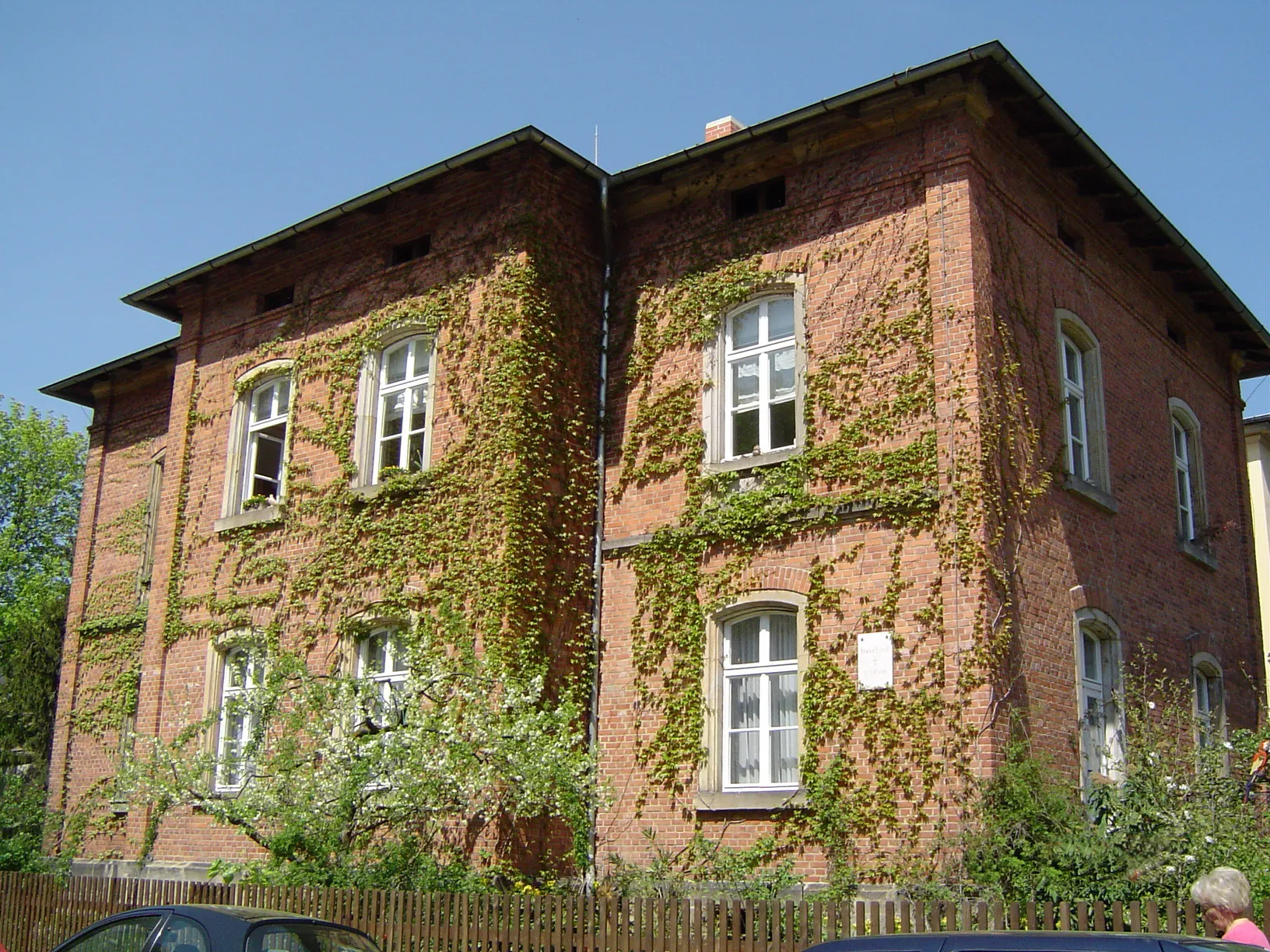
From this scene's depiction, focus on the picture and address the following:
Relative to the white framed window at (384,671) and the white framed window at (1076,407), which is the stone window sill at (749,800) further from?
the white framed window at (1076,407)

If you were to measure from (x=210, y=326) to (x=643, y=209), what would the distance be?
7.29 m

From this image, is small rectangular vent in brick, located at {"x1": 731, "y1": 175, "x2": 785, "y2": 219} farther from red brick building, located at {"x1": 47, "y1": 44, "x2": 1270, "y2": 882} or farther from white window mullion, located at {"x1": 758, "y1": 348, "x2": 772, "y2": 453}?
white window mullion, located at {"x1": 758, "y1": 348, "x2": 772, "y2": 453}

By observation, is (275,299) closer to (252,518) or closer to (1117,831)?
(252,518)

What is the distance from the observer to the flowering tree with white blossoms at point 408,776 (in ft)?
43.7

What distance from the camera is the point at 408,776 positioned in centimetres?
1315

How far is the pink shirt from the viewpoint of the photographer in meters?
6.53

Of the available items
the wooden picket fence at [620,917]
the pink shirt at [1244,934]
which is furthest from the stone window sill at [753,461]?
the pink shirt at [1244,934]

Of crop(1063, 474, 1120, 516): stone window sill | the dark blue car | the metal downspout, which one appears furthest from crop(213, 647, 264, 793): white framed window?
crop(1063, 474, 1120, 516): stone window sill

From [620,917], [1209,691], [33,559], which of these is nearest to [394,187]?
[620,917]

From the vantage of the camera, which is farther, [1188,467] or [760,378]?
[1188,467]

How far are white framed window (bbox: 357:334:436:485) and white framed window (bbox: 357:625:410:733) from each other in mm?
2028

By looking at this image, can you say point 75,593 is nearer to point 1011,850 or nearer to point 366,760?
point 366,760

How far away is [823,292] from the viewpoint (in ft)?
48.7

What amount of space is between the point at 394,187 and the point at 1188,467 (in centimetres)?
1173
